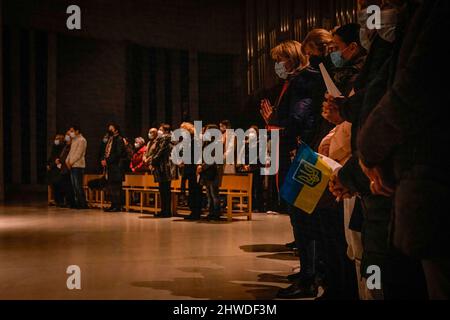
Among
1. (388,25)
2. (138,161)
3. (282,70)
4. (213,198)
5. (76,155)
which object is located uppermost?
(282,70)

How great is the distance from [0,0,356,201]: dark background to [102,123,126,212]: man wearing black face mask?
4.34 metres

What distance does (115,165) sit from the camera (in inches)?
368

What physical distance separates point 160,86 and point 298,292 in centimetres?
A: 1304

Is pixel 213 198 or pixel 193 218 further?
pixel 193 218

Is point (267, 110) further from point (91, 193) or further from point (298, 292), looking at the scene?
point (91, 193)

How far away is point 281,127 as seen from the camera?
11.1ft

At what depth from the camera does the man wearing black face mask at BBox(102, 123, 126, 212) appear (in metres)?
9.35

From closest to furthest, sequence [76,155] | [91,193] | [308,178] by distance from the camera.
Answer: [308,178]
[76,155]
[91,193]

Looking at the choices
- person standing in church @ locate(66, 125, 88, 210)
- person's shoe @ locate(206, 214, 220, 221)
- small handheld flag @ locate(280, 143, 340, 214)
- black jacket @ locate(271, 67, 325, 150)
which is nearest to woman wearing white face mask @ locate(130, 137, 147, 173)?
person standing in church @ locate(66, 125, 88, 210)

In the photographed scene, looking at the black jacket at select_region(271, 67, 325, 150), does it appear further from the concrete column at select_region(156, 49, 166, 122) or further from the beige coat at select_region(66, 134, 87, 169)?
the concrete column at select_region(156, 49, 166, 122)

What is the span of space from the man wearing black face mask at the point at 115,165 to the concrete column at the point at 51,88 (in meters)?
5.64

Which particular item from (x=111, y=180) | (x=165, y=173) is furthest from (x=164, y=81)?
(x=165, y=173)

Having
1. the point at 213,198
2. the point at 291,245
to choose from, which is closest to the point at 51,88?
the point at 213,198
